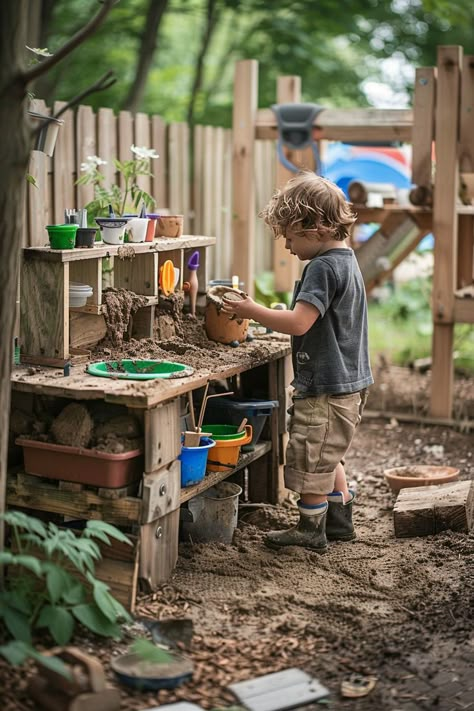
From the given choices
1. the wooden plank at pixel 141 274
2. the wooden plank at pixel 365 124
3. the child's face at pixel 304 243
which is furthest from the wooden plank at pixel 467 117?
the wooden plank at pixel 141 274

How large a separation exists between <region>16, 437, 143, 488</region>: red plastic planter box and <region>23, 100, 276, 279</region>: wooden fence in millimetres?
2061

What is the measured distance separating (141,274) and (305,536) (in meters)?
1.61

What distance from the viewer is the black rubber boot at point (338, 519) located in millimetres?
5117

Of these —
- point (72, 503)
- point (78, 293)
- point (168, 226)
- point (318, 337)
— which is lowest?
point (72, 503)

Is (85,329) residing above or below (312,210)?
below

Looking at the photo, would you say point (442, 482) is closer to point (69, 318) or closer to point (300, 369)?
point (300, 369)

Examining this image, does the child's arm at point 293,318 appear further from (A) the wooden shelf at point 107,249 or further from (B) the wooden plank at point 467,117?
(B) the wooden plank at point 467,117

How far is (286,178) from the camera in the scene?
850 centimetres

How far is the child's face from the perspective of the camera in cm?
479

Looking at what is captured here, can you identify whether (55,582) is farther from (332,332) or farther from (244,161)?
(244,161)

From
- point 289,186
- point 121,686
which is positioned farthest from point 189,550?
point 289,186

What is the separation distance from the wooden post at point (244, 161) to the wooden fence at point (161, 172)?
142 millimetres

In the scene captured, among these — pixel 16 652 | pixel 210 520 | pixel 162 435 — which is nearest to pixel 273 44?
pixel 210 520

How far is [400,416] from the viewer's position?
26.2 feet
